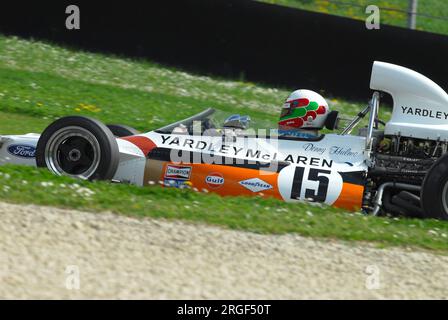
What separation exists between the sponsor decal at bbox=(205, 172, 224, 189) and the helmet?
99 centimetres

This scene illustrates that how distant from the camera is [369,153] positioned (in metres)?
8.62

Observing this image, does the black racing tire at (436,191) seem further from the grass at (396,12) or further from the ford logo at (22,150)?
the grass at (396,12)

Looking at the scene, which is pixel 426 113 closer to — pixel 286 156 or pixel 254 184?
pixel 286 156

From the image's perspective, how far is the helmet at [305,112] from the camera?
353 inches

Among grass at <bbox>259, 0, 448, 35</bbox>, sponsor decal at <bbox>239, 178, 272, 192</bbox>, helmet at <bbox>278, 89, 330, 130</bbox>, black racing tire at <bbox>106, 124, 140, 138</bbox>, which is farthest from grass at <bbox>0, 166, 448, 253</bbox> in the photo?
grass at <bbox>259, 0, 448, 35</bbox>

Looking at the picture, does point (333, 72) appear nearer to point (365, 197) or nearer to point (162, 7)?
point (162, 7)

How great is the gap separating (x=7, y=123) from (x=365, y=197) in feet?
19.4

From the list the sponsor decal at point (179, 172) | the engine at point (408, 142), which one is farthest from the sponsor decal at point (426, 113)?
the sponsor decal at point (179, 172)

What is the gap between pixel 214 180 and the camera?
8469 mm

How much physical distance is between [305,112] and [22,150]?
2.93 metres

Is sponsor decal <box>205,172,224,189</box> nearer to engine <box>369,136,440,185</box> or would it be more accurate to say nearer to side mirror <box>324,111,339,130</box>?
side mirror <box>324,111,339,130</box>

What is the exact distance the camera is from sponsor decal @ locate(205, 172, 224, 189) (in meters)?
8.47
